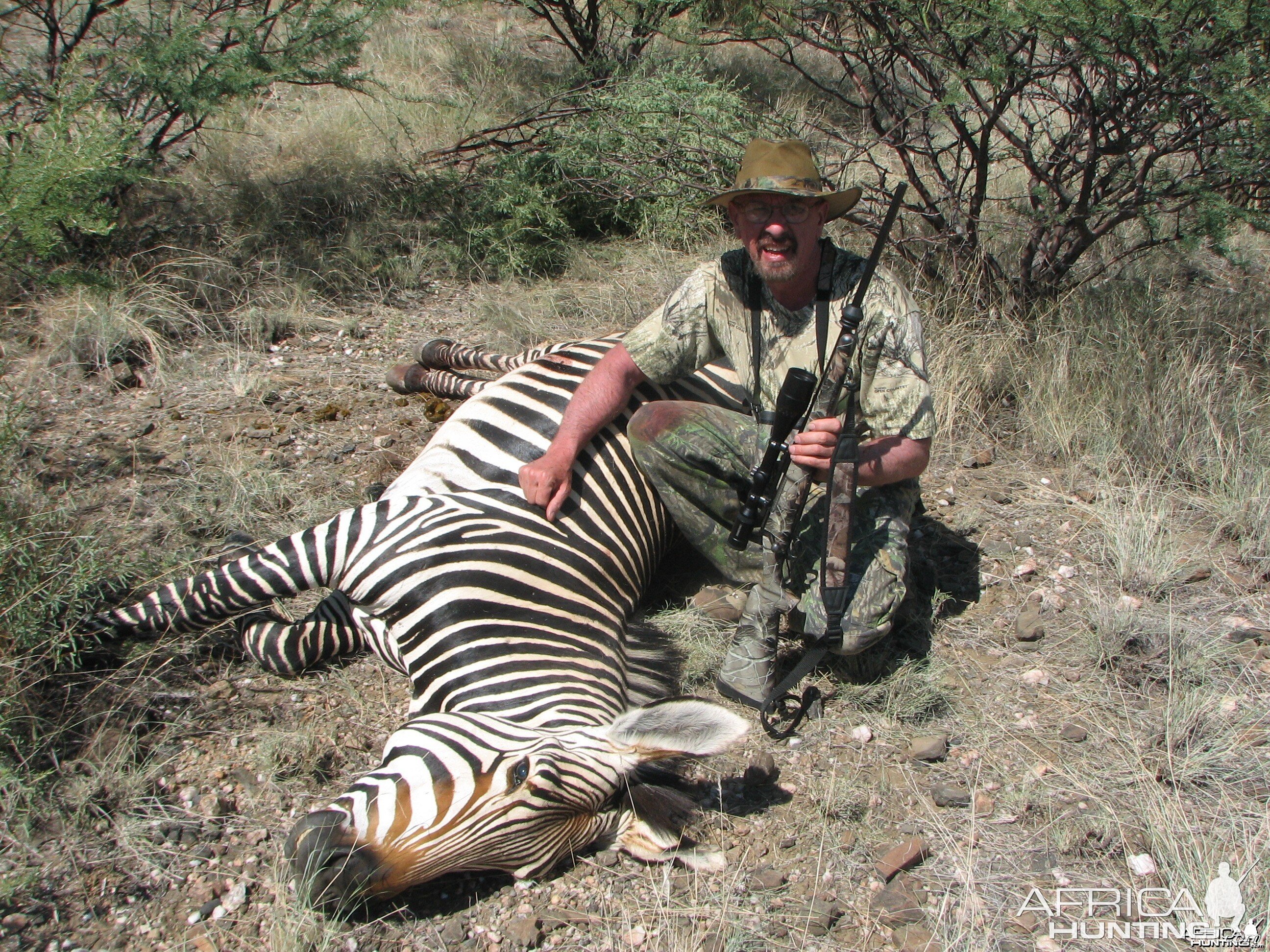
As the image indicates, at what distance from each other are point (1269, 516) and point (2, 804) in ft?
15.4

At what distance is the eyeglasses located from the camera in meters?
3.37

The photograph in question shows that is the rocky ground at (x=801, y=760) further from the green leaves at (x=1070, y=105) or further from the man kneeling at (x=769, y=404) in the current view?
the green leaves at (x=1070, y=105)

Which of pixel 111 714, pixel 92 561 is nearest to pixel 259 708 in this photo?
pixel 111 714

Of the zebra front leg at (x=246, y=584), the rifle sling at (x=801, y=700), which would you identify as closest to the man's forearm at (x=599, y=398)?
the zebra front leg at (x=246, y=584)

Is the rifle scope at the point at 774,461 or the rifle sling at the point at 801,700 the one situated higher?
the rifle scope at the point at 774,461

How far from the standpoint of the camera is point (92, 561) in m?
3.31

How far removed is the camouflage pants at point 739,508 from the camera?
3.53 meters

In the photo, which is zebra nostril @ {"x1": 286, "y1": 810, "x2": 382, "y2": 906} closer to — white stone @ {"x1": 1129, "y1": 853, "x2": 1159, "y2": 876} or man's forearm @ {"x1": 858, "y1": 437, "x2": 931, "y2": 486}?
man's forearm @ {"x1": 858, "y1": 437, "x2": 931, "y2": 486}

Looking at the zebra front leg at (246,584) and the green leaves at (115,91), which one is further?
the green leaves at (115,91)

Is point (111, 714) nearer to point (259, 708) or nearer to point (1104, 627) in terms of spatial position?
point (259, 708)

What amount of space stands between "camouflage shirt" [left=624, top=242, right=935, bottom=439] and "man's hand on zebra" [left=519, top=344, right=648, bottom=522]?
0.28 ft

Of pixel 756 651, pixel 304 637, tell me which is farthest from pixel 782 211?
pixel 304 637

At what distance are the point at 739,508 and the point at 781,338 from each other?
0.67 metres

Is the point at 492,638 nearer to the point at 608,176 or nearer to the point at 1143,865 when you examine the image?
the point at 1143,865
